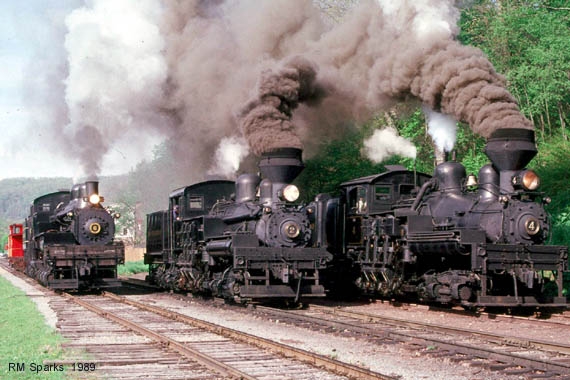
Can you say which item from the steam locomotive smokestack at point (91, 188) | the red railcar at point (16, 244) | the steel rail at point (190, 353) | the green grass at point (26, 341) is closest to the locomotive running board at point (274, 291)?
the steel rail at point (190, 353)

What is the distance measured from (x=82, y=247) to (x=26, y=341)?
10667 mm

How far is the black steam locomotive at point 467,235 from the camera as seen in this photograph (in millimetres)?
14562

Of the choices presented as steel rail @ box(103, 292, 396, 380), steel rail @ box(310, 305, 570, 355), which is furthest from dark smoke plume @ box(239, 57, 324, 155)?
steel rail @ box(103, 292, 396, 380)

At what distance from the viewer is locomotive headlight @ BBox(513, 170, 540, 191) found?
14.6 m

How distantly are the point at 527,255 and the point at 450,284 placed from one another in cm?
158

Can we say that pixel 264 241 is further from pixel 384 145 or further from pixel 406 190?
pixel 384 145

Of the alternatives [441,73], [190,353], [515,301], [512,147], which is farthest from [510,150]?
[190,353]

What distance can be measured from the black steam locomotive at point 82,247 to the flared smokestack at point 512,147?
1198 cm

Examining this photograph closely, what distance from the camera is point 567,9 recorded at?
26734mm

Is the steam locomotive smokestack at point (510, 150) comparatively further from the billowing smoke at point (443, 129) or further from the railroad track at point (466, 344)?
the railroad track at point (466, 344)

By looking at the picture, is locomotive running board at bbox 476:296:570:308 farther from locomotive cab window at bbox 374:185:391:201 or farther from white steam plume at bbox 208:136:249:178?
white steam plume at bbox 208:136:249:178

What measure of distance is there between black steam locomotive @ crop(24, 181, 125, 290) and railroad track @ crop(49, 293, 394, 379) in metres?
7.21

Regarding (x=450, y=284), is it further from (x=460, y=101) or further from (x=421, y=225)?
(x=460, y=101)

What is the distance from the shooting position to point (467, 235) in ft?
47.6
